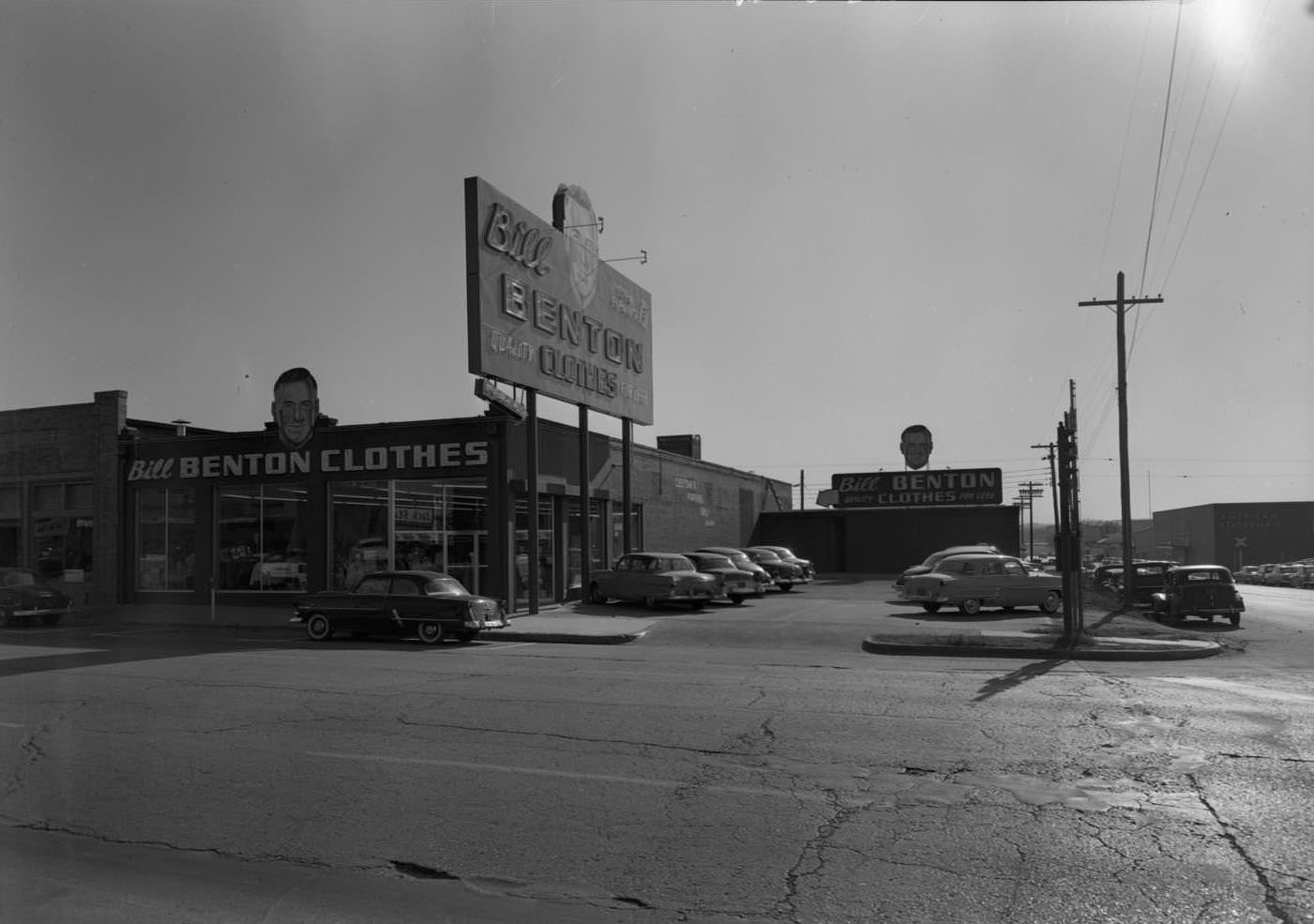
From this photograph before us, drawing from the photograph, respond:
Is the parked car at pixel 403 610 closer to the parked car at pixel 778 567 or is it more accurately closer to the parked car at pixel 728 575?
the parked car at pixel 728 575

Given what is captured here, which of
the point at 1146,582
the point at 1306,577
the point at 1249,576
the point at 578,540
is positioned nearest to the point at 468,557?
the point at 578,540

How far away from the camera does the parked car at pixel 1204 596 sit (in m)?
22.8

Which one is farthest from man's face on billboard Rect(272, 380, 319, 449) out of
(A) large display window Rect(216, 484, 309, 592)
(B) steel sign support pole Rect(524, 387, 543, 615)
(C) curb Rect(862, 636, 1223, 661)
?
(C) curb Rect(862, 636, 1223, 661)

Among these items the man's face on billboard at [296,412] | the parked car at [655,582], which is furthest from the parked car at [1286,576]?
the man's face on billboard at [296,412]

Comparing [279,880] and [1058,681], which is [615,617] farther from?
[279,880]

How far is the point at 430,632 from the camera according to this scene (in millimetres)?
19344

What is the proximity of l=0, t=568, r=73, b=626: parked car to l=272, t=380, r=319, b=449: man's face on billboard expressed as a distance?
6.33 metres

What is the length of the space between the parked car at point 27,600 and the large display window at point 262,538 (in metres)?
5.12

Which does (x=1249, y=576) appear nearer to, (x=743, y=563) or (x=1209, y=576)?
(x=743, y=563)

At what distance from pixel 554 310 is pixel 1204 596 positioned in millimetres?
16586

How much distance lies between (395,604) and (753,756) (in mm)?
12461

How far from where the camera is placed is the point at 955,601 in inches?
976

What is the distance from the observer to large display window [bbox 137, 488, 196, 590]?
30.0 m

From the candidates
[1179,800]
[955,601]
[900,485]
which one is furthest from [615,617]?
[900,485]
